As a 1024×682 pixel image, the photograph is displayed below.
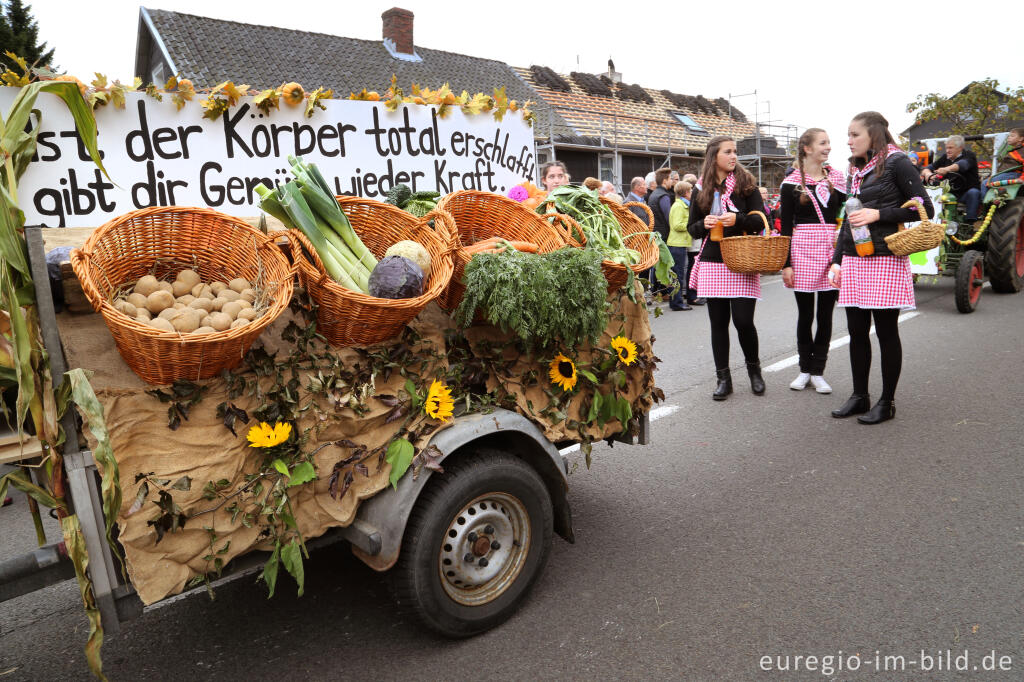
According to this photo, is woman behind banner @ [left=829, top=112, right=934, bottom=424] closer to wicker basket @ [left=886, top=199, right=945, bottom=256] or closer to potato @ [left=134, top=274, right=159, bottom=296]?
wicker basket @ [left=886, top=199, right=945, bottom=256]

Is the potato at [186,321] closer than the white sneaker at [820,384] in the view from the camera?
Yes

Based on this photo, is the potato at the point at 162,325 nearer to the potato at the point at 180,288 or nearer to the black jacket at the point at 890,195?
the potato at the point at 180,288

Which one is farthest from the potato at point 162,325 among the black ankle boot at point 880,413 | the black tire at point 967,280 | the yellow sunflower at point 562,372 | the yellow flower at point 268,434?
the black tire at point 967,280

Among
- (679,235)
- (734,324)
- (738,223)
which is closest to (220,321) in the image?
(738,223)

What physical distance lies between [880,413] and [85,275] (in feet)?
16.7

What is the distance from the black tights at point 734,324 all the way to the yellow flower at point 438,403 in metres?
3.55

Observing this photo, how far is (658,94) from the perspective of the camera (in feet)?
115

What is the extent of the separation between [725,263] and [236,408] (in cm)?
425

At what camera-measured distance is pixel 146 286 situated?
2.17 m

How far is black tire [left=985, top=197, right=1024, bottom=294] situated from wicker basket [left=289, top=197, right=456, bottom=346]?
10.2 meters

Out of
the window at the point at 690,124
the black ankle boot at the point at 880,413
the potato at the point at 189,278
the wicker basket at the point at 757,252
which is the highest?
the window at the point at 690,124

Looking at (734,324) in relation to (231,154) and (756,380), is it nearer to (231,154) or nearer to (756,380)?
(756,380)

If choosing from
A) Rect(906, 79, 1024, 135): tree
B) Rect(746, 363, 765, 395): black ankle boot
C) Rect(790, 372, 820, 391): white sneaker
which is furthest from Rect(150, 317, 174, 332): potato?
Rect(906, 79, 1024, 135): tree

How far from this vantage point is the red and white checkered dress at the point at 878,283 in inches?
189
